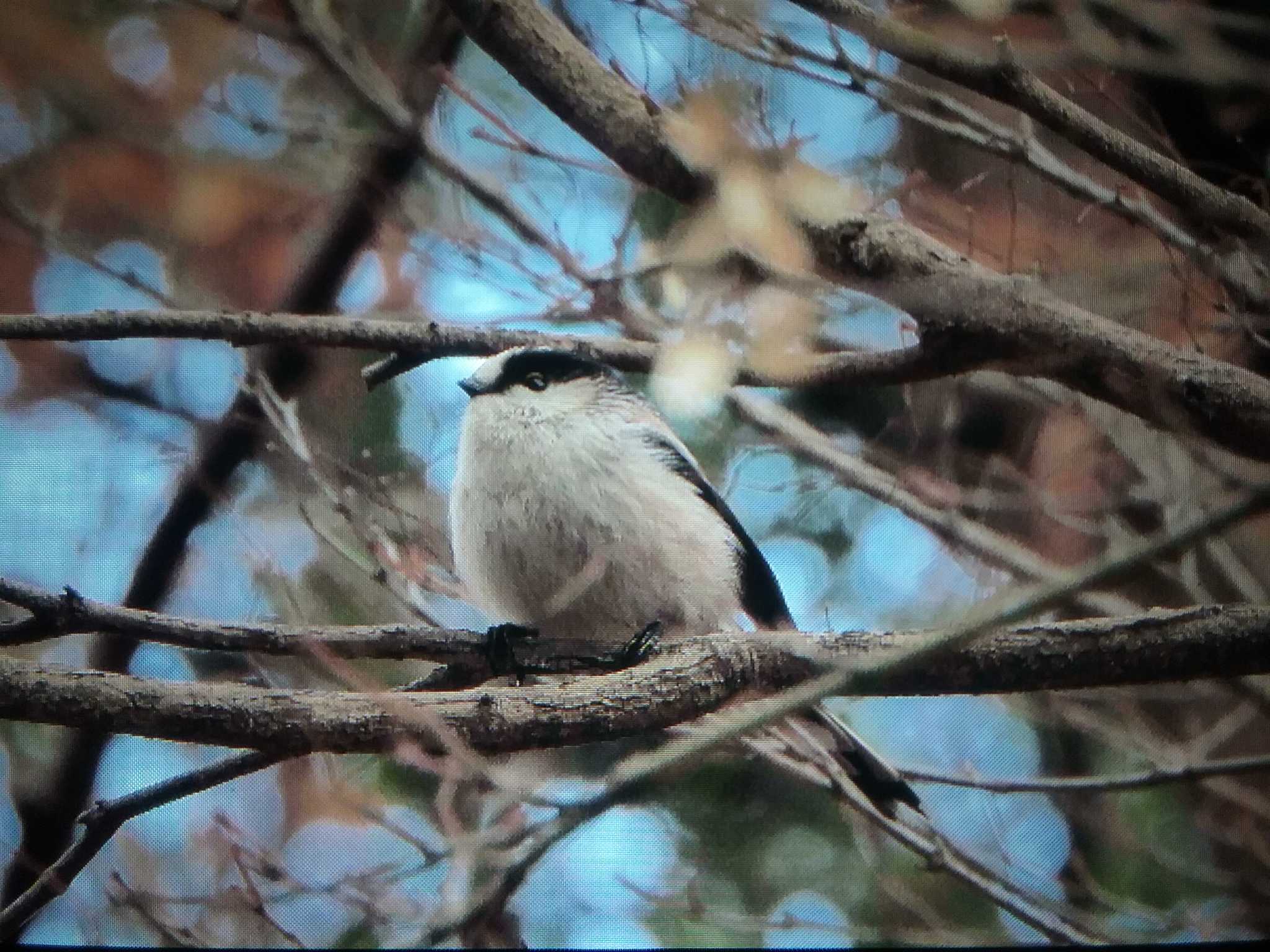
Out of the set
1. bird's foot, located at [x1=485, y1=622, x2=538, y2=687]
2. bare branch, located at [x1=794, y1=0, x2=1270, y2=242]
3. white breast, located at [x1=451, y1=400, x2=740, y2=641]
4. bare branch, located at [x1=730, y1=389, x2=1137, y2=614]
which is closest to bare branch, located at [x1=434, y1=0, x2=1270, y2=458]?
bare branch, located at [x1=794, y1=0, x2=1270, y2=242]

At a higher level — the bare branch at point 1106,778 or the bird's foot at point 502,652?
the bird's foot at point 502,652

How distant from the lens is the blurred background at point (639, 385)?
1170mm

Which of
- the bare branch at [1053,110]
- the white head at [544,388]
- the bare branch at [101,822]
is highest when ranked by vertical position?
the bare branch at [1053,110]

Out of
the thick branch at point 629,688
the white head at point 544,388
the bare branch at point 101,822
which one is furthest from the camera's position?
the white head at point 544,388

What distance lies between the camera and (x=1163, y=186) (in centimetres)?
118

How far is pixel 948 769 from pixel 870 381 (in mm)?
358

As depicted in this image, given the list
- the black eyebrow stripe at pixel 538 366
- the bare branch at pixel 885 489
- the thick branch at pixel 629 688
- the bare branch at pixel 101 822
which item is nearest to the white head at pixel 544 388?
the black eyebrow stripe at pixel 538 366

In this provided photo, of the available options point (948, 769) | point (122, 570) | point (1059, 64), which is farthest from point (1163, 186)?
point (122, 570)

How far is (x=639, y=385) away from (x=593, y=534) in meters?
0.16

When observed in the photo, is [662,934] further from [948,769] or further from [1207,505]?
[1207,505]

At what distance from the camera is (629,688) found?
1021 millimetres

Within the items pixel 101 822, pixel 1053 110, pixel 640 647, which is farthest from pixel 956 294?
pixel 101 822

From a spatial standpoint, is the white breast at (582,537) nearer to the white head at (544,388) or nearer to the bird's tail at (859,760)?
the white head at (544,388)

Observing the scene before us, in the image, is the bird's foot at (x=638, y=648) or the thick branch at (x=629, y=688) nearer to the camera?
the thick branch at (x=629, y=688)
